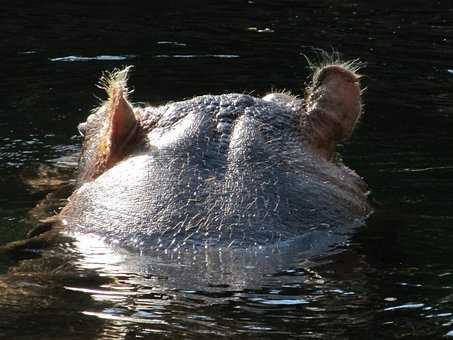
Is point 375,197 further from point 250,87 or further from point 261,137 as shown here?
point 250,87

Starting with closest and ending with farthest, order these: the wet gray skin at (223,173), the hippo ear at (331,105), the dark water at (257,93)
A: the dark water at (257,93), the wet gray skin at (223,173), the hippo ear at (331,105)

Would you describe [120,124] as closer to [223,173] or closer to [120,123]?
[120,123]

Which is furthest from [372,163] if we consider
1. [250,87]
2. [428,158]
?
[250,87]

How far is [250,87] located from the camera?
31.6 feet

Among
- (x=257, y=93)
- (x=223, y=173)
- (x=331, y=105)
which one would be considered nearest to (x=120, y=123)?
(x=223, y=173)

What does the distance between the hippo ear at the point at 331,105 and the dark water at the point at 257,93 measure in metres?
0.45

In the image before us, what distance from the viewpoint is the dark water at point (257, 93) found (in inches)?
157

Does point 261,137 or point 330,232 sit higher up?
point 261,137

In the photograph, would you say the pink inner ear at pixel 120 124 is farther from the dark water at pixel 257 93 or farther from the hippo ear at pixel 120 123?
the dark water at pixel 257 93

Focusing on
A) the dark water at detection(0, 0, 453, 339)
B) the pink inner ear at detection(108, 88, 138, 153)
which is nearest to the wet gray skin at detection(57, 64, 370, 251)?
the pink inner ear at detection(108, 88, 138, 153)

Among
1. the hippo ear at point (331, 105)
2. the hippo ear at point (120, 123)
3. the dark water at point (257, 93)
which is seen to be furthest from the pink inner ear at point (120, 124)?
the hippo ear at point (331, 105)

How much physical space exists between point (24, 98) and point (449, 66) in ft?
12.8

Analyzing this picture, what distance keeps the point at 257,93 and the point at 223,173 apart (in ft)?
15.2

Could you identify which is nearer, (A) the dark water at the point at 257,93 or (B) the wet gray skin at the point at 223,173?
(A) the dark water at the point at 257,93
